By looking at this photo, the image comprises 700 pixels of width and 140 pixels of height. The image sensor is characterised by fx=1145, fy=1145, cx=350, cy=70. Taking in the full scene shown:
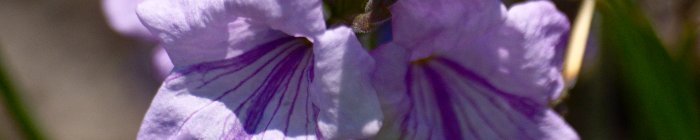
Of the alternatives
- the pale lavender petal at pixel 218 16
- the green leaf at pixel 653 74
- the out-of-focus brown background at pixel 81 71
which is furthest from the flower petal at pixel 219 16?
the out-of-focus brown background at pixel 81 71

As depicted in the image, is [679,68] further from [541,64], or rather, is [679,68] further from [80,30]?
[80,30]

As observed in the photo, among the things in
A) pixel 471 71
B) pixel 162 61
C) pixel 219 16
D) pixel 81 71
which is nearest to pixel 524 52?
pixel 471 71

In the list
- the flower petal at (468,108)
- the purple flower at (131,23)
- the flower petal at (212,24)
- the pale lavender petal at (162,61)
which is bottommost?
the pale lavender petal at (162,61)

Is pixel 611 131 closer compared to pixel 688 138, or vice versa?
pixel 688 138

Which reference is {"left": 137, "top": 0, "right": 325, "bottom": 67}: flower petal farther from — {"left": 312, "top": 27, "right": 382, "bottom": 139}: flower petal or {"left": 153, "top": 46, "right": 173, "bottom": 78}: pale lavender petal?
{"left": 153, "top": 46, "right": 173, "bottom": 78}: pale lavender petal

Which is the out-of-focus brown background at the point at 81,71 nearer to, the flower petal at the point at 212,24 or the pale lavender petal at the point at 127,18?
the pale lavender petal at the point at 127,18

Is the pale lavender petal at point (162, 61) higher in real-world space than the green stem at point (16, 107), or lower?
higher

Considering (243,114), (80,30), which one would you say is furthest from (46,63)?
(243,114)
